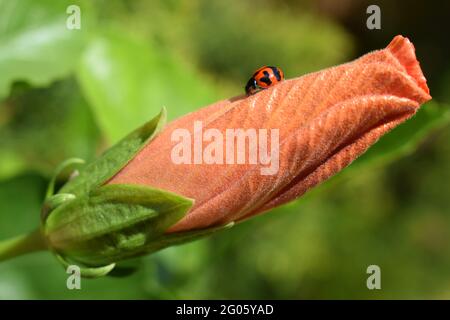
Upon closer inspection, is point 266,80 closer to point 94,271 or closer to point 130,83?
point 94,271

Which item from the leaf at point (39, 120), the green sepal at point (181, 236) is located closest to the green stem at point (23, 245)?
the green sepal at point (181, 236)

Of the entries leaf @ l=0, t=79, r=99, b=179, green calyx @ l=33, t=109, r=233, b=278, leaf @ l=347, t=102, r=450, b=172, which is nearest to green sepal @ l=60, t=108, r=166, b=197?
green calyx @ l=33, t=109, r=233, b=278

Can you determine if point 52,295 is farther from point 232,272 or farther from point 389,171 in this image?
point 389,171

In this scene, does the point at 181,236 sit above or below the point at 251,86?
below
